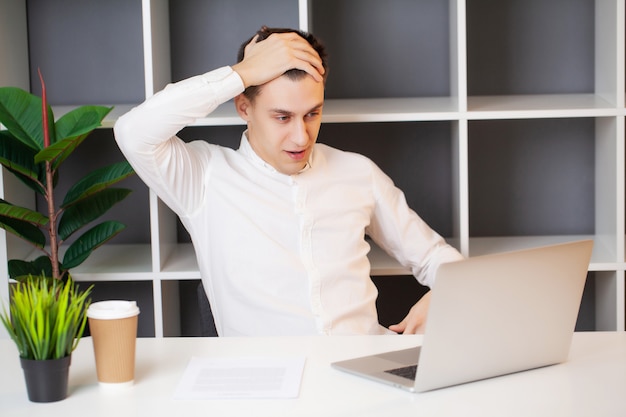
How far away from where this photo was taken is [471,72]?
3.01m

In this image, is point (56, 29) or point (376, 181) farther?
point (56, 29)

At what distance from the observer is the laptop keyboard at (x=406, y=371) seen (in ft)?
4.80

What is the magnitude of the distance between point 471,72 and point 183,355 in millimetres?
1762

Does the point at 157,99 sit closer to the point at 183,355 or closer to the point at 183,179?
the point at 183,179

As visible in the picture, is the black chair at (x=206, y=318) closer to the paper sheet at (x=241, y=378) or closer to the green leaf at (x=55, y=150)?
the green leaf at (x=55, y=150)


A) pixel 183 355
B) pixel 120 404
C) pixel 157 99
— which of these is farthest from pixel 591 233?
pixel 120 404

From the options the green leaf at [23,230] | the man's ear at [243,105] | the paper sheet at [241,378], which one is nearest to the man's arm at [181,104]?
the man's ear at [243,105]

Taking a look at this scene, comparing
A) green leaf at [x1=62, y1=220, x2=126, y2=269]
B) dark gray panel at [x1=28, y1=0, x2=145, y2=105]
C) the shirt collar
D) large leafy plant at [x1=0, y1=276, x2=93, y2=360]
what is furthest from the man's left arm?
large leafy plant at [x1=0, y1=276, x2=93, y2=360]

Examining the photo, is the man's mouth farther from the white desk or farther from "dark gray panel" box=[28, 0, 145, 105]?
"dark gray panel" box=[28, 0, 145, 105]

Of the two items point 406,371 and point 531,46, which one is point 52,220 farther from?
point 531,46

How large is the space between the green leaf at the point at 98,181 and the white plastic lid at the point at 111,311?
104 cm

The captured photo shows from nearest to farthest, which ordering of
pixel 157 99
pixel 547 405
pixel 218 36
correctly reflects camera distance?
pixel 547 405 → pixel 157 99 → pixel 218 36

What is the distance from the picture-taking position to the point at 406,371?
1.49 metres

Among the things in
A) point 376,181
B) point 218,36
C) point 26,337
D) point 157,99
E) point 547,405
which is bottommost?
point 547,405
